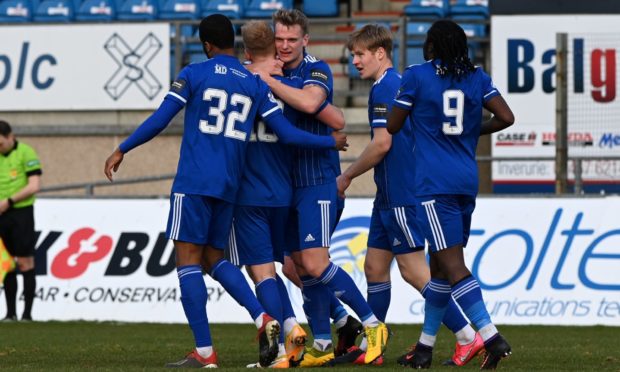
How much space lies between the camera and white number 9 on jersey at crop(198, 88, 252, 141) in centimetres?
834

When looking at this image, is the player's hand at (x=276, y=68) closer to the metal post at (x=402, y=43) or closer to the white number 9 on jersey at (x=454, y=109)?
the white number 9 on jersey at (x=454, y=109)

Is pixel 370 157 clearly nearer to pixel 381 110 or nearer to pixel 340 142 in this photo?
pixel 381 110

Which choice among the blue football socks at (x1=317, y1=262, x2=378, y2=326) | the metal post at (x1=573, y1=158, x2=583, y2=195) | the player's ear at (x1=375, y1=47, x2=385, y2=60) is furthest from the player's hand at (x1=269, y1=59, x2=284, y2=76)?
the metal post at (x1=573, y1=158, x2=583, y2=195)

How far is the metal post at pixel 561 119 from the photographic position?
1524 centimetres

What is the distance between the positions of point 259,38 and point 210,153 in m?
0.84

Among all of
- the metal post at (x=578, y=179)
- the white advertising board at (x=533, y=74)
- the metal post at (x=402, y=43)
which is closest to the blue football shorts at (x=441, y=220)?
the metal post at (x=578, y=179)

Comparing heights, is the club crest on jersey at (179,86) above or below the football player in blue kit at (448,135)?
above

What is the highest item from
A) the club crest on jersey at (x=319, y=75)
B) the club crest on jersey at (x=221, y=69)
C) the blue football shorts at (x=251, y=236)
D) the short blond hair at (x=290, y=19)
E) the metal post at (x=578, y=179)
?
the short blond hair at (x=290, y=19)

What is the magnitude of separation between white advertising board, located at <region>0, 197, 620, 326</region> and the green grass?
0.56 meters

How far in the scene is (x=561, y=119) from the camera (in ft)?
51.0

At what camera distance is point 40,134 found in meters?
20.0

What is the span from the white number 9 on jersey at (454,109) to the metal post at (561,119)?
23.3 feet

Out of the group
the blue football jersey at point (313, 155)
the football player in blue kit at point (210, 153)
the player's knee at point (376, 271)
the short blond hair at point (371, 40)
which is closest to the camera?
the football player in blue kit at point (210, 153)

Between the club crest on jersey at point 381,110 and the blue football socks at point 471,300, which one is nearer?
the blue football socks at point 471,300
